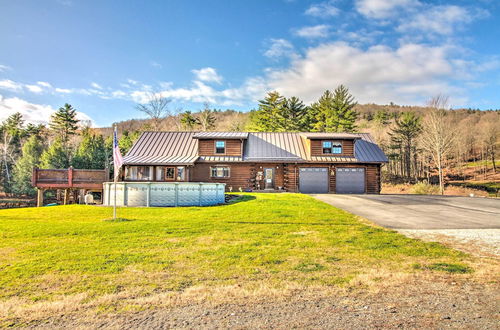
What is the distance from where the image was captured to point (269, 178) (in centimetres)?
2823

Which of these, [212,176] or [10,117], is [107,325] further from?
[10,117]

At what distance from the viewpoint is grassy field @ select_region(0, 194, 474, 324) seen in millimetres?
5008

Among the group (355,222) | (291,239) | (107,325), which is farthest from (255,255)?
(355,222)

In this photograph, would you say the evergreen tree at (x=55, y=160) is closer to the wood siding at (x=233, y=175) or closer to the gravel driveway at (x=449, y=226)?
the wood siding at (x=233, y=175)

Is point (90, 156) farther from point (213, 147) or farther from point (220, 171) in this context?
point (220, 171)

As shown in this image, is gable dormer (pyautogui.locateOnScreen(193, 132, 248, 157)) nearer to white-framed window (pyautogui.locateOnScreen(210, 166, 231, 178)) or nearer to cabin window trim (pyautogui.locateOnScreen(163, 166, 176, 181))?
white-framed window (pyautogui.locateOnScreen(210, 166, 231, 178))

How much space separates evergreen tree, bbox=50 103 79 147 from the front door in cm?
4505

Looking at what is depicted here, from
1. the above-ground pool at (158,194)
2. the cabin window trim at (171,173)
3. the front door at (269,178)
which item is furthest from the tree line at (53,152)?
the above-ground pool at (158,194)

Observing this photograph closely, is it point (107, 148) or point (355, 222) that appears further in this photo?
point (107, 148)

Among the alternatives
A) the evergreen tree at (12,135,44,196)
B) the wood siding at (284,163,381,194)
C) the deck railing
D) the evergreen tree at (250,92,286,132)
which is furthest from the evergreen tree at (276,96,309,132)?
the evergreen tree at (12,135,44,196)

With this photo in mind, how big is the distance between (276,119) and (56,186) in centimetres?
3594

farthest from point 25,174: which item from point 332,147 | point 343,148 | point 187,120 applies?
point 343,148

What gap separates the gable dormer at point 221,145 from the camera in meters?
28.5

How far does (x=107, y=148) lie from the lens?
4994 cm
